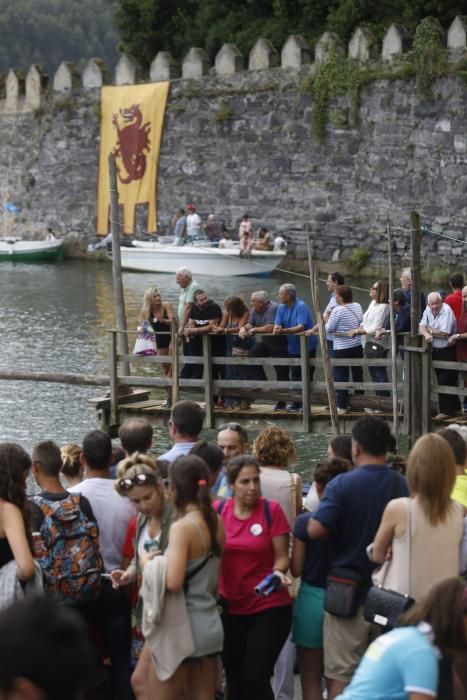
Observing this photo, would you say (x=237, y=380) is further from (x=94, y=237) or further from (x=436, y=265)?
(x=94, y=237)

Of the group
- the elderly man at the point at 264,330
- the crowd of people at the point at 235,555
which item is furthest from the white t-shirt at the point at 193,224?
the crowd of people at the point at 235,555

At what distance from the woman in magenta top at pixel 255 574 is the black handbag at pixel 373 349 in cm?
693

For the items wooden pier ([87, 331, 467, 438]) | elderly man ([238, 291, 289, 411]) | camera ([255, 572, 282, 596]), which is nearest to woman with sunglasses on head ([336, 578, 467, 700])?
camera ([255, 572, 282, 596])

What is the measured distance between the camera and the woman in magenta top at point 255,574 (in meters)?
6.20

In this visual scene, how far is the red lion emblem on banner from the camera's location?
33.8 meters

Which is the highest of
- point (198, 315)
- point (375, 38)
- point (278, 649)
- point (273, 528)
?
point (375, 38)

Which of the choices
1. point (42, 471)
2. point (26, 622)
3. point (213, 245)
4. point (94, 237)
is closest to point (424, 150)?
point (213, 245)

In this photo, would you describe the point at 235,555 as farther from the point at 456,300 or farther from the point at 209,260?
the point at 209,260

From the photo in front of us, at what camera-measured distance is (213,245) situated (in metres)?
31.7

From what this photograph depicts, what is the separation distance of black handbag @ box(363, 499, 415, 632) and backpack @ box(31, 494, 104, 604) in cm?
134

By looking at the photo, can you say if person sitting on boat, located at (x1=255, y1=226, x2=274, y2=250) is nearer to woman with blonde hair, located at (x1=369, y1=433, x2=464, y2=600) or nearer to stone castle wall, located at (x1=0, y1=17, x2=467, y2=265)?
stone castle wall, located at (x1=0, y1=17, x2=467, y2=265)

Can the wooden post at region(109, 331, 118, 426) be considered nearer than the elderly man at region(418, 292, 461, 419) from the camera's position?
No

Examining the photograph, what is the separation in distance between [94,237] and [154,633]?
1184 inches

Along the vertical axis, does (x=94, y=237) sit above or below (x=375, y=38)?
below
